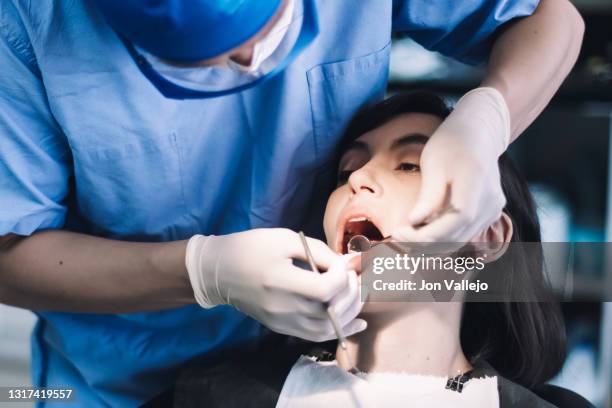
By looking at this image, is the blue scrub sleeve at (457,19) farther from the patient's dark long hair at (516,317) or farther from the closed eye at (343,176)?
the closed eye at (343,176)

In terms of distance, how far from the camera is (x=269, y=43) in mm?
1123

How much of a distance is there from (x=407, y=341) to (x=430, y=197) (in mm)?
429

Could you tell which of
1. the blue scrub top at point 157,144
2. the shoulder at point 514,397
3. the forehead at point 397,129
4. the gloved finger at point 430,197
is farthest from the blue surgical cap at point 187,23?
the shoulder at point 514,397

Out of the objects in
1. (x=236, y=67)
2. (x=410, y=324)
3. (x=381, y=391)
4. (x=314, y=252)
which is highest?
(x=236, y=67)

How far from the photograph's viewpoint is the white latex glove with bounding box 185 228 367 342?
4.04 ft

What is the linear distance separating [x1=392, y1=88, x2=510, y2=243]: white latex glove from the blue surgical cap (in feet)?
1.31

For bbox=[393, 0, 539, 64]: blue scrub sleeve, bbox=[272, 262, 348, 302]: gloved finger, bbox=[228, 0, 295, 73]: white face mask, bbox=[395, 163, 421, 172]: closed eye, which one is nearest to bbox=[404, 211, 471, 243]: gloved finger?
bbox=[272, 262, 348, 302]: gloved finger

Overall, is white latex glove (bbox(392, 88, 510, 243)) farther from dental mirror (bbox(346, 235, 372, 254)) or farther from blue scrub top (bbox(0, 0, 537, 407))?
blue scrub top (bbox(0, 0, 537, 407))

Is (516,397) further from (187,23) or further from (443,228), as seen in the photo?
(187,23)


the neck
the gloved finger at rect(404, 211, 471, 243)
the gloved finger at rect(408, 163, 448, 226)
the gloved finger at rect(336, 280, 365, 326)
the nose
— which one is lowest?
the neck

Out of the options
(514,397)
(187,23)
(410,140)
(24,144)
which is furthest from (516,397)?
(24,144)

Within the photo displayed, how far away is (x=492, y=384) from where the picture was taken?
4.82ft

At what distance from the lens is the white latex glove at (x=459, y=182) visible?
3.86 ft

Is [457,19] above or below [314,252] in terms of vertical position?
above
